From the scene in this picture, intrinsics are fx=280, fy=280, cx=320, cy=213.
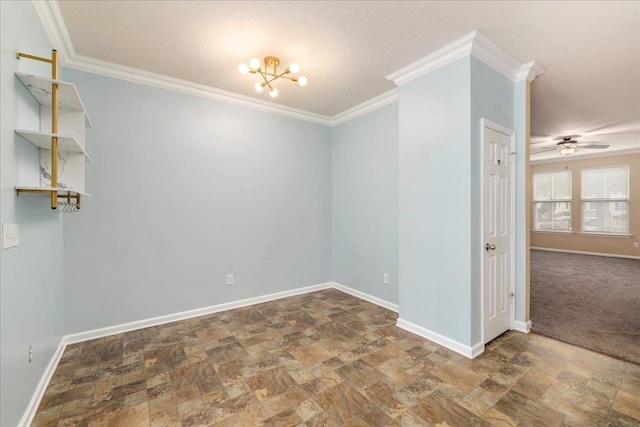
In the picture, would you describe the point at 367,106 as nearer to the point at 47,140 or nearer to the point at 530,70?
the point at 530,70

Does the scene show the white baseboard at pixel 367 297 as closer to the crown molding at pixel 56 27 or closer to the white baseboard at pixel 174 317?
the white baseboard at pixel 174 317

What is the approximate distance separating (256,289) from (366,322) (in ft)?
5.04

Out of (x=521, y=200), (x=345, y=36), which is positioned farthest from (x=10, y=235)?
(x=521, y=200)

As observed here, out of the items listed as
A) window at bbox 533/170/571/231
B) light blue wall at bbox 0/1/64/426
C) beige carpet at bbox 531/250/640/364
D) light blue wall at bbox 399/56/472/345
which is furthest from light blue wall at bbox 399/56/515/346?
window at bbox 533/170/571/231

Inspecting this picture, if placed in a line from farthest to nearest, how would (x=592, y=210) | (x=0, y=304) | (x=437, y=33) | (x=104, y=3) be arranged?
(x=592, y=210), (x=437, y=33), (x=104, y=3), (x=0, y=304)

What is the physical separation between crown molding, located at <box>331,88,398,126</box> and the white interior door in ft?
4.33

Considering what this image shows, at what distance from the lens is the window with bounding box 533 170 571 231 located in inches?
312

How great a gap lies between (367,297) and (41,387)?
329 cm

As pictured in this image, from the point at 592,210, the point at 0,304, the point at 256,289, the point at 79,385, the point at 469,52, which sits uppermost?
the point at 469,52

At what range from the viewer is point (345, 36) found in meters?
2.38

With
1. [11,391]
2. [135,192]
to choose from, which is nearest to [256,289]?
[135,192]

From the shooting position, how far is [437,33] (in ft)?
7.64

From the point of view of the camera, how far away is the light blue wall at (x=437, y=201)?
2506 mm

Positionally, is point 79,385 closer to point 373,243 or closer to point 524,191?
point 373,243
